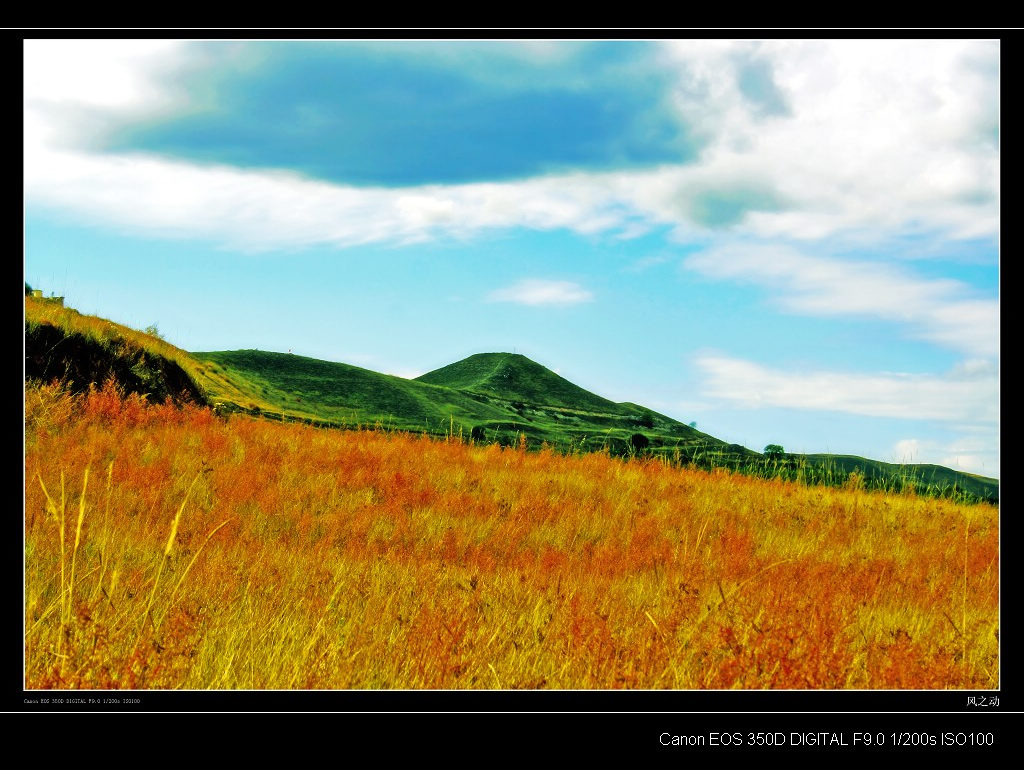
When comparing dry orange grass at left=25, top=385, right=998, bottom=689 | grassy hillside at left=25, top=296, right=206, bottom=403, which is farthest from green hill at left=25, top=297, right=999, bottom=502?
dry orange grass at left=25, top=385, right=998, bottom=689

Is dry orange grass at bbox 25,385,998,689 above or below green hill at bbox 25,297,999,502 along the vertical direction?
below

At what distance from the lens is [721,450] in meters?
13.5

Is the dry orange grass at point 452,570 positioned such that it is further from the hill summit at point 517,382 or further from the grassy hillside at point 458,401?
the hill summit at point 517,382

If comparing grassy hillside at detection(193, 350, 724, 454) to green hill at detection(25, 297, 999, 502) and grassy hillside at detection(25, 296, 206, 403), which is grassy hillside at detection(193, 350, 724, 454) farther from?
grassy hillside at detection(25, 296, 206, 403)

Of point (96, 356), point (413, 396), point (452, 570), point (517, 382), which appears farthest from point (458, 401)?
point (452, 570)

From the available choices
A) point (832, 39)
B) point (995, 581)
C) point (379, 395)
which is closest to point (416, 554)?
point (832, 39)

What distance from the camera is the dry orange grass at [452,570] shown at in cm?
296

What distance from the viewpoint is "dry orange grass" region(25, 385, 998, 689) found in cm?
296

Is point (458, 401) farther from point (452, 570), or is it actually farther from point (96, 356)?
point (452, 570)

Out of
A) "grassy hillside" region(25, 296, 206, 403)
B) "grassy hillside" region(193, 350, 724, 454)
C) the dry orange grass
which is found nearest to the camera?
the dry orange grass

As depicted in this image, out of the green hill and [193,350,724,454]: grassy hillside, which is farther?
[193,350,724,454]: grassy hillside
